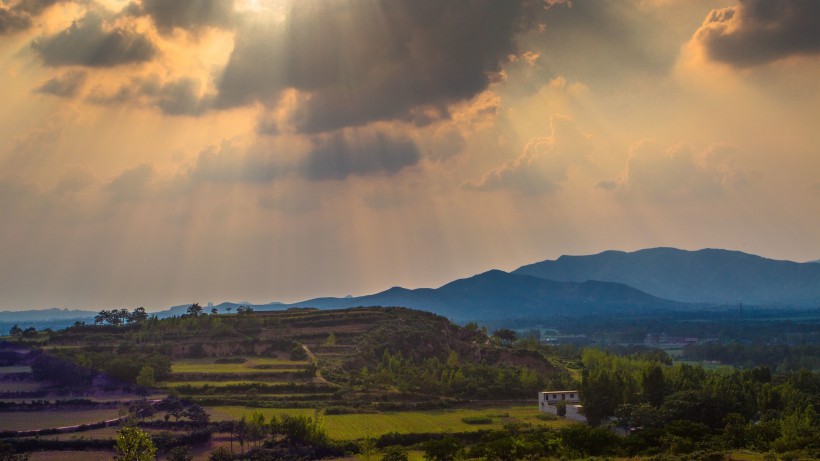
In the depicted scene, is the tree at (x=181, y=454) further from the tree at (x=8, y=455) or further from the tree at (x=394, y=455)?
the tree at (x=394, y=455)

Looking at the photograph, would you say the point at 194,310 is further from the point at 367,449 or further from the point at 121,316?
the point at 367,449

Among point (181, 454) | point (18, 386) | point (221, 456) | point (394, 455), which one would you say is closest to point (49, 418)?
point (18, 386)

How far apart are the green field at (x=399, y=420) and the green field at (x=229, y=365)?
20240 mm

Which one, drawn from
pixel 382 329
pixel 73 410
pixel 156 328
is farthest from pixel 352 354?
pixel 73 410

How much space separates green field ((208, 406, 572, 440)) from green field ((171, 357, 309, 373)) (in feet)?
66.4

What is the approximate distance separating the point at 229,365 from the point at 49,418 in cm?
3548

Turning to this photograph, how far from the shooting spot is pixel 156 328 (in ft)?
421

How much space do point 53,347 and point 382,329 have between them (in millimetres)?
52970

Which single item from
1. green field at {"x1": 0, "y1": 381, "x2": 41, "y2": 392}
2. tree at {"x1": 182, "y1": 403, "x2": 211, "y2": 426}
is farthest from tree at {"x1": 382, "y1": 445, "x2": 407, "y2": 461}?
green field at {"x1": 0, "y1": 381, "x2": 41, "y2": 392}

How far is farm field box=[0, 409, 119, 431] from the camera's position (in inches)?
2916

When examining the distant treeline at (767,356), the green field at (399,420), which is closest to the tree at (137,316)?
the green field at (399,420)

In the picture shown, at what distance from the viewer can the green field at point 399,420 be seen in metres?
77.1

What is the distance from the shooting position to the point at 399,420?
83688 mm

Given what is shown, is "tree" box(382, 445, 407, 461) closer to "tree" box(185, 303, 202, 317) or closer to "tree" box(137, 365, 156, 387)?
"tree" box(137, 365, 156, 387)
